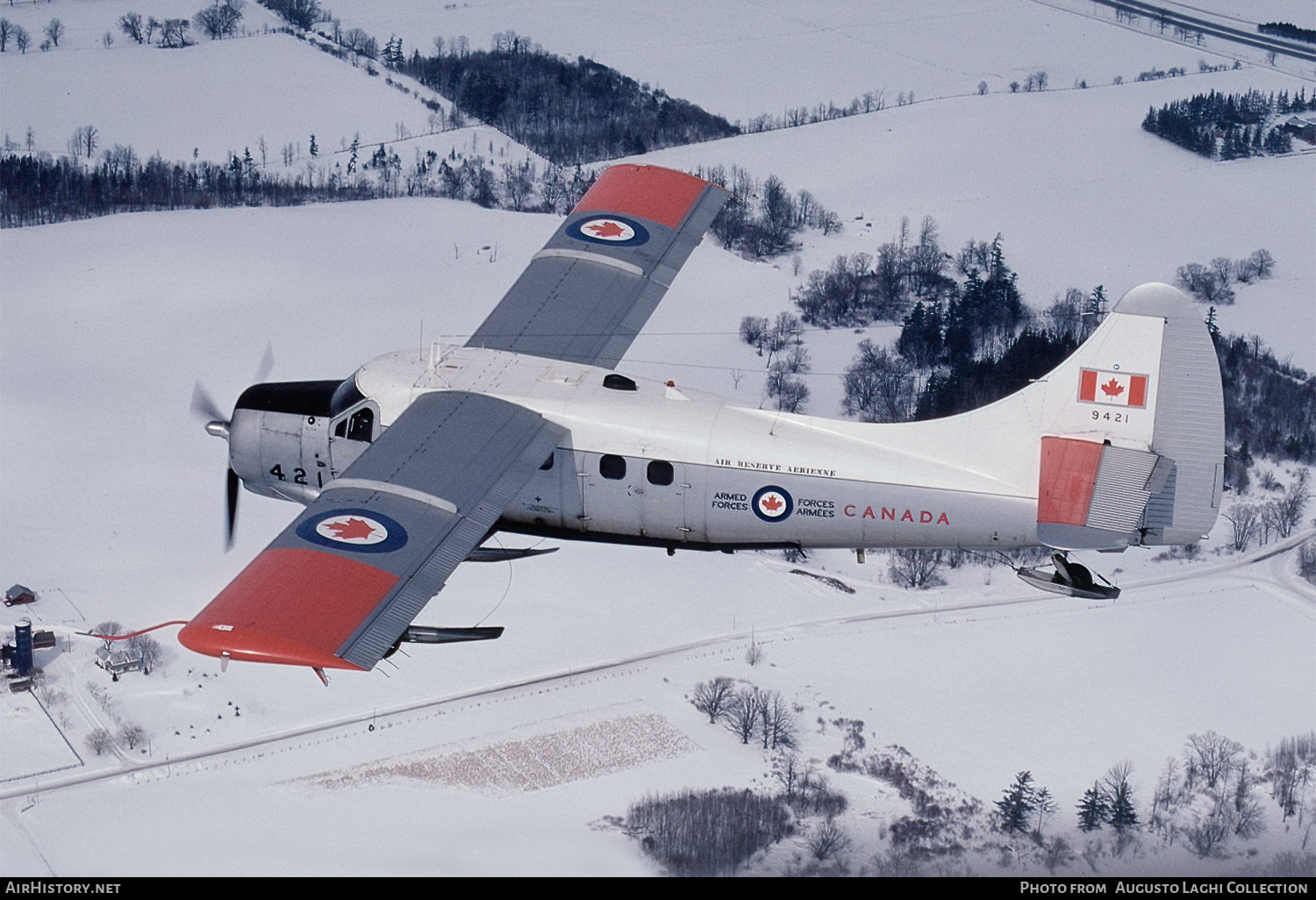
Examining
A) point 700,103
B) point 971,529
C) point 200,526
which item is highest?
point 700,103

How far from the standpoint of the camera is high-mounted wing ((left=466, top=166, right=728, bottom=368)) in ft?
135

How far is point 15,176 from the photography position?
90875 mm

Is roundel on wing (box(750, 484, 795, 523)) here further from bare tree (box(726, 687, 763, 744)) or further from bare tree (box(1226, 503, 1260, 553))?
bare tree (box(1226, 503, 1260, 553))

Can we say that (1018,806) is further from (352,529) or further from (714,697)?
(352,529)

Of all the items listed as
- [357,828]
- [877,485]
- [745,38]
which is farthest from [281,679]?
[745,38]

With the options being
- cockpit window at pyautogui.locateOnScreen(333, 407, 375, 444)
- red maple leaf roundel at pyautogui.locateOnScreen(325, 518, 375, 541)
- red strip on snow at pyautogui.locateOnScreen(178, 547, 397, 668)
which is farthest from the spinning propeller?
red strip on snow at pyautogui.locateOnScreen(178, 547, 397, 668)

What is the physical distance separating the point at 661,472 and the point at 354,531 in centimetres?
648

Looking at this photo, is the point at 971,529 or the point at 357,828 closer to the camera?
the point at 971,529

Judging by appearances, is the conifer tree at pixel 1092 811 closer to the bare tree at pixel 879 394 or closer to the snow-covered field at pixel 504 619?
the snow-covered field at pixel 504 619

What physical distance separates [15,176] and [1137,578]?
5406 cm

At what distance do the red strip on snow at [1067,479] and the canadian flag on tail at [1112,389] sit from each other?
84 centimetres

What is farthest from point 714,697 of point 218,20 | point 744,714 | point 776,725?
point 218,20

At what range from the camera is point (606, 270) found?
143 ft

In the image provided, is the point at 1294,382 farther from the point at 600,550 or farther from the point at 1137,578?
the point at 600,550
